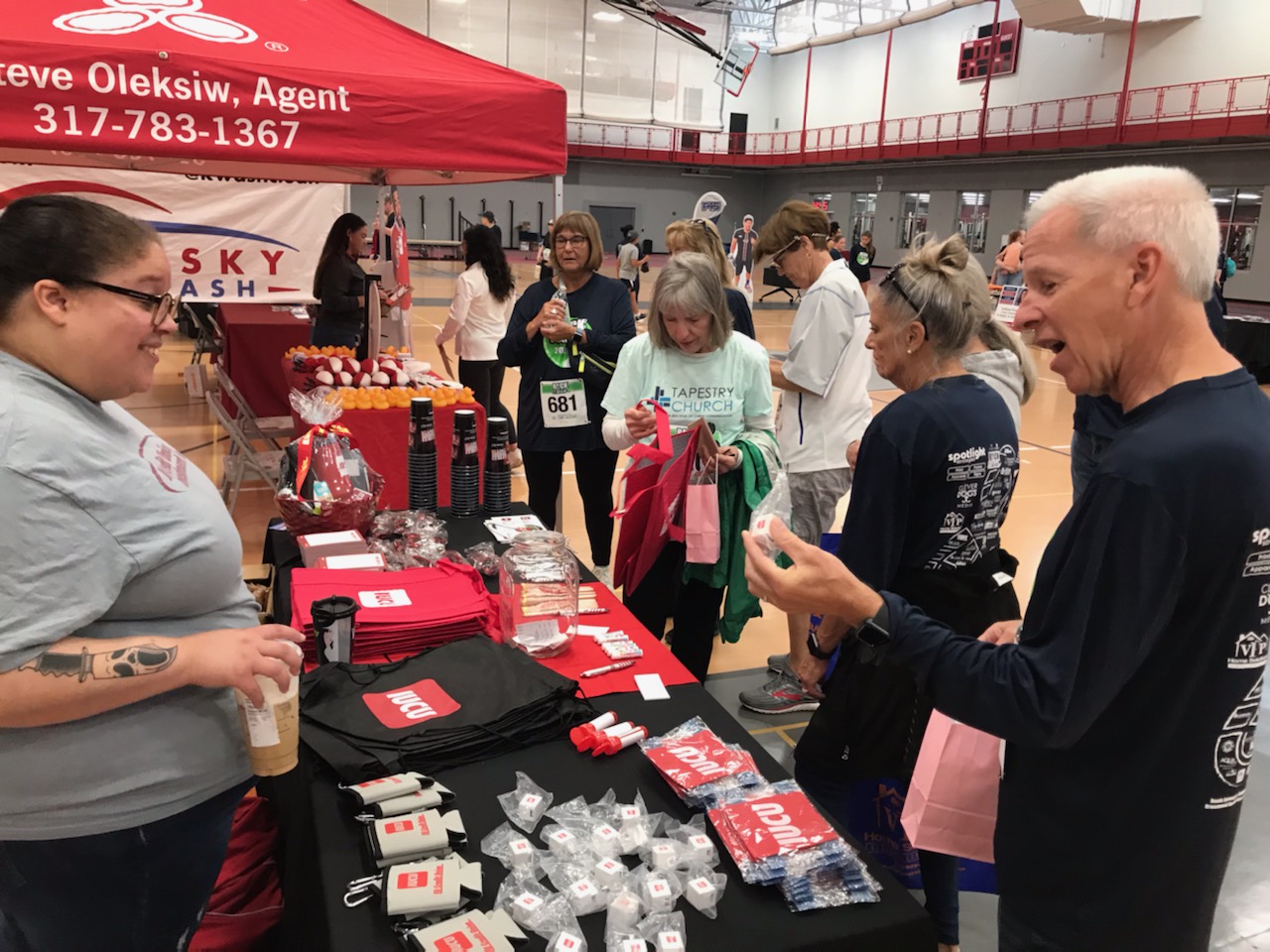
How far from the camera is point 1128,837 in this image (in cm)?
125

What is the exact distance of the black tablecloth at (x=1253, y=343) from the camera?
12.2 meters

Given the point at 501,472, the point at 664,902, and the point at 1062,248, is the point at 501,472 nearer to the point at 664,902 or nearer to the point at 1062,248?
the point at 664,902

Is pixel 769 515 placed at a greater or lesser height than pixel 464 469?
greater

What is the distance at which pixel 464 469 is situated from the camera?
3.13 m

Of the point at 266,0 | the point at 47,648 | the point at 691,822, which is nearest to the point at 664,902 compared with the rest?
the point at 691,822

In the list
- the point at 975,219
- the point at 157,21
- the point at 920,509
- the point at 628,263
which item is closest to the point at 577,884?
the point at 920,509

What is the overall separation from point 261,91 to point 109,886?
2247 millimetres

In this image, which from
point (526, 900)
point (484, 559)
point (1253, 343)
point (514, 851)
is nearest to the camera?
point (526, 900)

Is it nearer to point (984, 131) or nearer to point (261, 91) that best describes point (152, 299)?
point (261, 91)

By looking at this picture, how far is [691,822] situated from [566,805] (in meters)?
0.23

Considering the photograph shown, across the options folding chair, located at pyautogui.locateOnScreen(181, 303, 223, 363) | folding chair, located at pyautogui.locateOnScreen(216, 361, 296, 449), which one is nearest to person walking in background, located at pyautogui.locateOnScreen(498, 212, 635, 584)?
folding chair, located at pyautogui.locateOnScreen(216, 361, 296, 449)

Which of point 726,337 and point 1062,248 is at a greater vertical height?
point 1062,248

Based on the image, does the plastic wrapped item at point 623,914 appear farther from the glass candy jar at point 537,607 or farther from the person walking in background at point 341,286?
the person walking in background at point 341,286

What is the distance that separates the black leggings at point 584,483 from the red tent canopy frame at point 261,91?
1.41 metres
